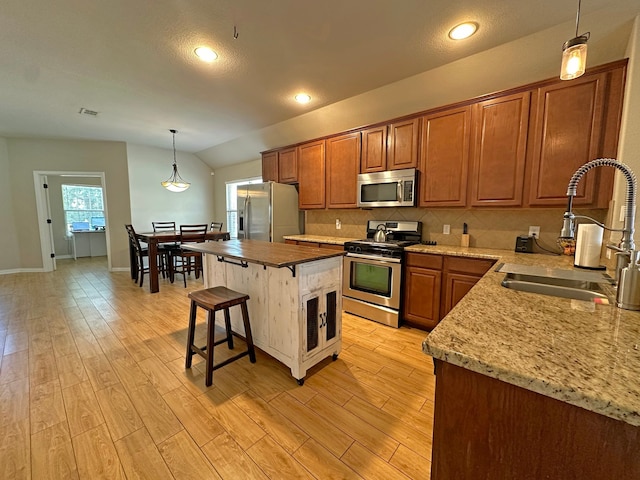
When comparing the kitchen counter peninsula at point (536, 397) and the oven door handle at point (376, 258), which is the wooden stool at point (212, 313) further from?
the kitchen counter peninsula at point (536, 397)

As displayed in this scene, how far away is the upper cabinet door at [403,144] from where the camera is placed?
2.92 metres

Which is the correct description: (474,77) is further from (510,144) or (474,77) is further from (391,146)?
(391,146)

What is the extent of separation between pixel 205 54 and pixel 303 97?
119 cm

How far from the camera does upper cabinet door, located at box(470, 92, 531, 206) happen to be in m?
2.33

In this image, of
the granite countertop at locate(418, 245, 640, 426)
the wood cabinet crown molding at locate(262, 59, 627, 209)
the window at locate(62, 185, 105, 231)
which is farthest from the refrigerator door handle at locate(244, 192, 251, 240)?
the window at locate(62, 185, 105, 231)

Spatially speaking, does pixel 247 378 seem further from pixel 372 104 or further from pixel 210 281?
pixel 372 104

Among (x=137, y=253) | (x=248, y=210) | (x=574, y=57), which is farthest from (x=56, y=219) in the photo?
(x=574, y=57)

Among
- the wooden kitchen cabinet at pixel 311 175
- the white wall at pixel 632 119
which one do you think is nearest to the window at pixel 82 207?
the wooden kitchen cabinet at pixel 311 175

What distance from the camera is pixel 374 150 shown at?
326 centimetres

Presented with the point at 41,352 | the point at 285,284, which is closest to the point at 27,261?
the point at 41,352

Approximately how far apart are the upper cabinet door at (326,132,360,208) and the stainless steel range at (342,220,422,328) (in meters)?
0.62

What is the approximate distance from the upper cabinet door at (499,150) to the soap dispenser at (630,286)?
1.67 meters

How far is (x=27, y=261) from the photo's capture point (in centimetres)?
535

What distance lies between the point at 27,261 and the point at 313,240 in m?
6.17
